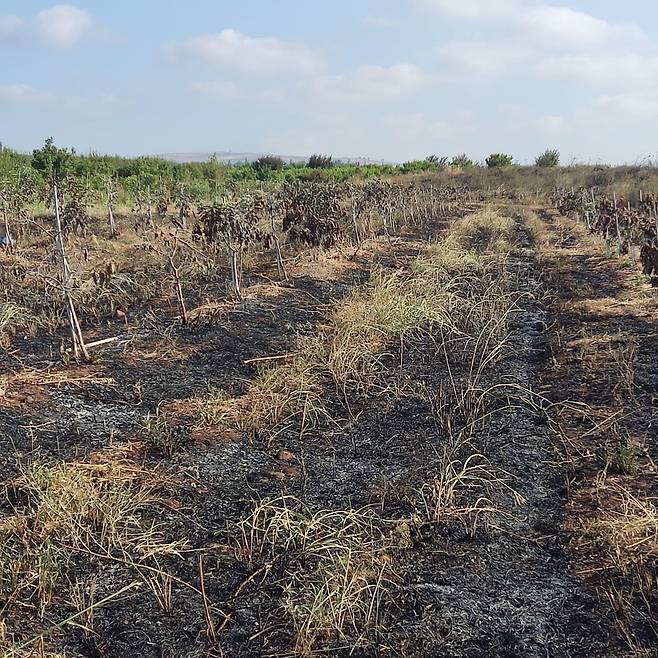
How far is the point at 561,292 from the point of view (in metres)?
7.54

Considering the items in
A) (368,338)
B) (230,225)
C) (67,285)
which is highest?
(230,225)

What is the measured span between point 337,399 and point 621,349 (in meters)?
2.30

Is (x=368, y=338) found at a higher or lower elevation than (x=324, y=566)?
higher

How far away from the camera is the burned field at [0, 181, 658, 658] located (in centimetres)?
226

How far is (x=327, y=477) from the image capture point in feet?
10.9

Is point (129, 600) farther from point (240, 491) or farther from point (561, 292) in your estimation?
point (561, 292)

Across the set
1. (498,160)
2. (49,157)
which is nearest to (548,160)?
(498,160)

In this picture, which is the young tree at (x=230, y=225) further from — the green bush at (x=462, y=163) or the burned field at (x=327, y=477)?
the green bush at (x=462, y=163)

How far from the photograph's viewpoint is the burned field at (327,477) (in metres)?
2.26

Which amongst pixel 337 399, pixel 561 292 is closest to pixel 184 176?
pixel 561 292

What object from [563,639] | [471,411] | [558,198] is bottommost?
[563,639]

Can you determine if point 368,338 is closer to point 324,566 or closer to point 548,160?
point 324,566

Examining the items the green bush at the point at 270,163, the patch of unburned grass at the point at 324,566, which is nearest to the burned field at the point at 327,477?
the patch of unburned grass at the point at 324,566

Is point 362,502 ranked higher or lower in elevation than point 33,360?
lower
